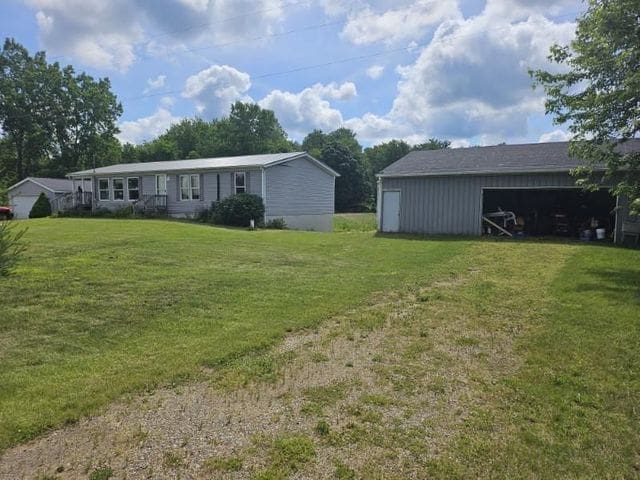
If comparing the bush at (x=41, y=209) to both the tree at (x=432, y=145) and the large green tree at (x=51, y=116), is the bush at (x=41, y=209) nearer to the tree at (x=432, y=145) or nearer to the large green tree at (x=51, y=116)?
the large green tree at (x=51, y=116)

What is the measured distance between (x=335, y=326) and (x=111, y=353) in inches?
107

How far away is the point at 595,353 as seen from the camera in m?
5.09

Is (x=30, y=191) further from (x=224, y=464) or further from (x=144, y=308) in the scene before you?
(x=224, y=464)

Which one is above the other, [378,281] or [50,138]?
[50,138]

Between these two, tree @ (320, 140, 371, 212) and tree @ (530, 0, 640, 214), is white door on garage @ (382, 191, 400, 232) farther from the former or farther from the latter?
tree @ (320, 140, 371, 212)

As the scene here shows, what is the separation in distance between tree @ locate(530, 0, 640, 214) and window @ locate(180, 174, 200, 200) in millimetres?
17658

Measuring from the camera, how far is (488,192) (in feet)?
70.3

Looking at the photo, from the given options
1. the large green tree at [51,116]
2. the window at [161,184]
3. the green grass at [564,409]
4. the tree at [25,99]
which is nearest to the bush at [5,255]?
the green grass at [564,409]

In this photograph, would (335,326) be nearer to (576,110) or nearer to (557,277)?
(557,277)

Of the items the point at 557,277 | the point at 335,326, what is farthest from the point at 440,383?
the point at 557,277

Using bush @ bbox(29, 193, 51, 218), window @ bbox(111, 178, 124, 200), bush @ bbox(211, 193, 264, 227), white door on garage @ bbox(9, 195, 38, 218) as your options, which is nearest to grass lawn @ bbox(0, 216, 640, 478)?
bush @ bbox(211, 193, 264, 227)

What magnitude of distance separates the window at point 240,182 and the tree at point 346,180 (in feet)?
105

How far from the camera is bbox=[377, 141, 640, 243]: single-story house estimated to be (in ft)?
55.6

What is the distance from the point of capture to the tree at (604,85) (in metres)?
10.0
